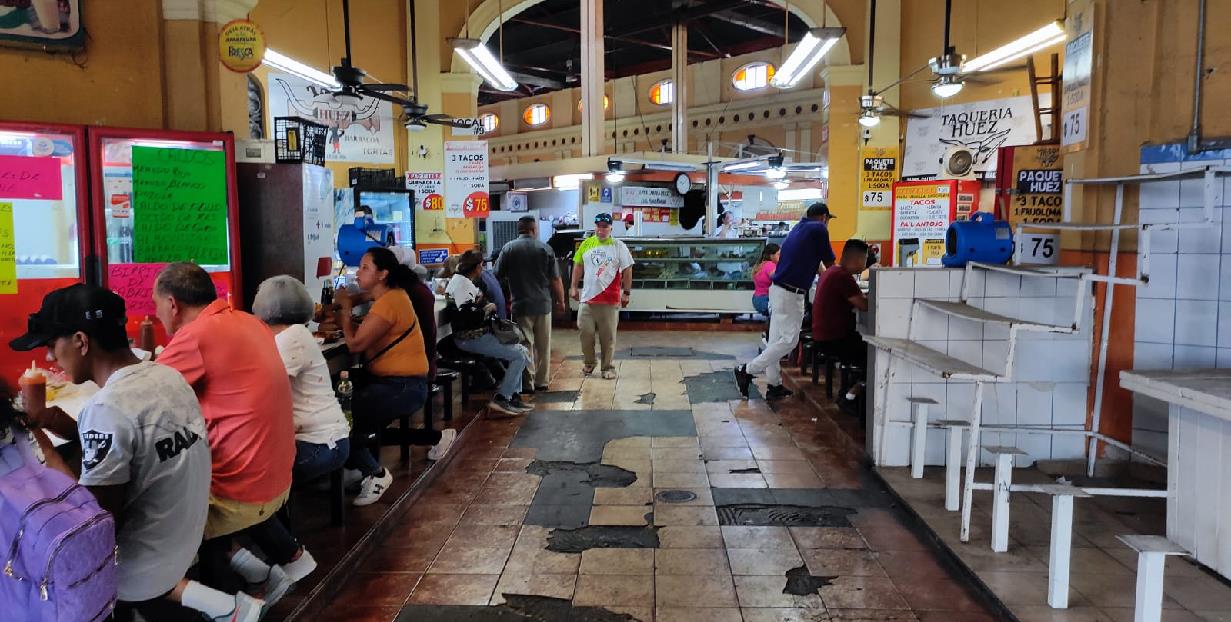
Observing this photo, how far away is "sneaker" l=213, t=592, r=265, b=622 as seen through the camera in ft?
8.39

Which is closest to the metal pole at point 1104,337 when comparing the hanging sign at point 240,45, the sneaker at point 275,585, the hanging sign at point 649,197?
the sneaker at point 275,585

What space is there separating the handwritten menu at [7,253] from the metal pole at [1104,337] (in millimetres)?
6275

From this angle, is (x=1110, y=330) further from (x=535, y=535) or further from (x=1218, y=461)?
(x=535, y=535)

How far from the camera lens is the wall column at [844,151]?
1112cm

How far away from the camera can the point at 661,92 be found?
21.3m

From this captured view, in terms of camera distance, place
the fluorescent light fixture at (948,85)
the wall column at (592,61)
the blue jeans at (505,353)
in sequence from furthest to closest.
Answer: the wall column at (592,61), the fluorescent light fixture at (948,85), the blue jeans at (505,353)

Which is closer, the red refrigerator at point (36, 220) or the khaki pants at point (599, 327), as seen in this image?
the red refrigerator at point (36, 220)

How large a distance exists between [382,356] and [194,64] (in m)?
2.61

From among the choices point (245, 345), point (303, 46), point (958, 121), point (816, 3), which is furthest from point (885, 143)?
point (245, 345)

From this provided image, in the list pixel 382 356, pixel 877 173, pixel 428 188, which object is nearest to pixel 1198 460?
pixel 382 356

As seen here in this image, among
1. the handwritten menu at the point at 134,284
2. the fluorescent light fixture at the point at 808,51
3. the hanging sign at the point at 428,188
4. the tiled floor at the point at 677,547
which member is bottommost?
the tiled floor at the point at 677,547

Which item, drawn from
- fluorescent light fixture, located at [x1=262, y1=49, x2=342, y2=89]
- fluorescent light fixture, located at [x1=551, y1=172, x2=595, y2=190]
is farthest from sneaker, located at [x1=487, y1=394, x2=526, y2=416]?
fluorescent light fixture, located at [x1=551, y1=172, x2=595, y2=190]

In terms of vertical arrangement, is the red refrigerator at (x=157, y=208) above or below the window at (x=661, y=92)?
below

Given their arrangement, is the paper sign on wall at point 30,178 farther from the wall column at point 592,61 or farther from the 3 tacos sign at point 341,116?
the wall column at point 592,61
